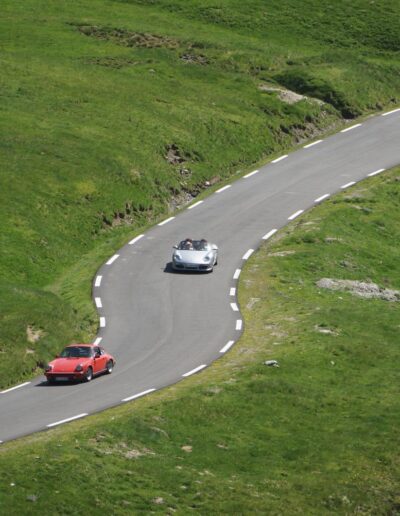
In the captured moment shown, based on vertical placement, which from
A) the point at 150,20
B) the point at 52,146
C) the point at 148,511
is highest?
the point at 150,20

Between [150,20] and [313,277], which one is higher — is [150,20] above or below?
above

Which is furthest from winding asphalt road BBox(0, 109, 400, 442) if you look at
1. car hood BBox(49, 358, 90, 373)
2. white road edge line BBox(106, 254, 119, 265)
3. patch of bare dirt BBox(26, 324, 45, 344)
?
patch of bare dirt BBox(26, 324, 45, 344)

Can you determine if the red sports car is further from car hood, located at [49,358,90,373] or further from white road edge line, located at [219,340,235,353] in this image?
white road edge line, located at [219,340,235,353]

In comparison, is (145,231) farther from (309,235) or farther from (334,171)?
(334,171)

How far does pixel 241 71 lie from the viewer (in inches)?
4067

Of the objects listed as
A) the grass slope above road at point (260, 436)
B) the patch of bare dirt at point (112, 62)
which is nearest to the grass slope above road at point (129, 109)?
the patch of bare dirt at point (112, 62)

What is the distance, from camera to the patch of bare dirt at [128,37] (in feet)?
349

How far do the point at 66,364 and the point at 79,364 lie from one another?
0.54m

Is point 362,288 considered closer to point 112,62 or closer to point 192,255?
point 192,255

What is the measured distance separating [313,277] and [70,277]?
13.0 metres

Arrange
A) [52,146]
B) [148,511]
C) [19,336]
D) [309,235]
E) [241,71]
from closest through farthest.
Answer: [148,511], [19,336], [309,235], [52,146], [241,71]

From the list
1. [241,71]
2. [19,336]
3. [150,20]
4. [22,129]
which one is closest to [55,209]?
[22,129]

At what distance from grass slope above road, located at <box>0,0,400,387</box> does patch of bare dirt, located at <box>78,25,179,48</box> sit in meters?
0.18

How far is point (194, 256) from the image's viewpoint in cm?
6512
